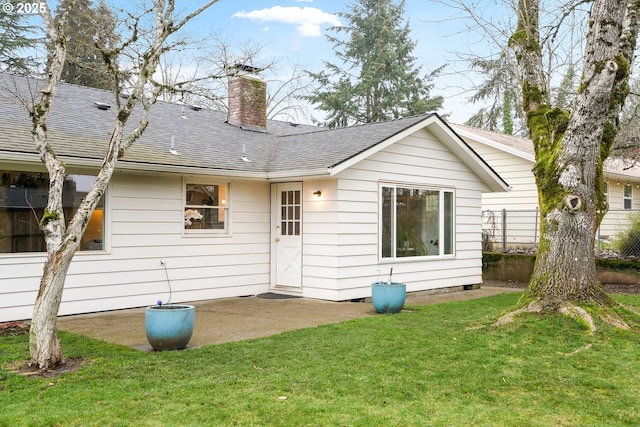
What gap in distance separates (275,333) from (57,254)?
2.88 metres

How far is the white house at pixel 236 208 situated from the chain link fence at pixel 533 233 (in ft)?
10.1

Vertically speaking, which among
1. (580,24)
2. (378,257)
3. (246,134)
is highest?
(580,24)

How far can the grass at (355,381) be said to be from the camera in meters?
4.04

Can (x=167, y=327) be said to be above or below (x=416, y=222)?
below

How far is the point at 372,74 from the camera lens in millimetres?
29016

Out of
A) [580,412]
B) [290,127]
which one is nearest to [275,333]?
[580,412]

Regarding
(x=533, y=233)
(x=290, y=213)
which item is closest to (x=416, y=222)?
(x=290, y=213)

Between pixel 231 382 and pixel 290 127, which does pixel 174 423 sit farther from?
pixel 290 127

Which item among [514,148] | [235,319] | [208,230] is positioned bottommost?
[235,319]

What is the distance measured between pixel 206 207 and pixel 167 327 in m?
4.52

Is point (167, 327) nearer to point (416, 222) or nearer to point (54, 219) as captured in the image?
point (54, 219)

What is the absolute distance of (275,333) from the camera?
716cm

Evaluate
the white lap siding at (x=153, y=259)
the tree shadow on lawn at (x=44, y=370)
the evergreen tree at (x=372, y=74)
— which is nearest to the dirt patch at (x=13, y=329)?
the white lap siding at (x=153, y=259)

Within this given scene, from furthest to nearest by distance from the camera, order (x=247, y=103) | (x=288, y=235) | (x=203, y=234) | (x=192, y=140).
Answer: (x=247, y=103) < (x=192, y=140) < (x=288, y=235) < (x=203, y=234)
